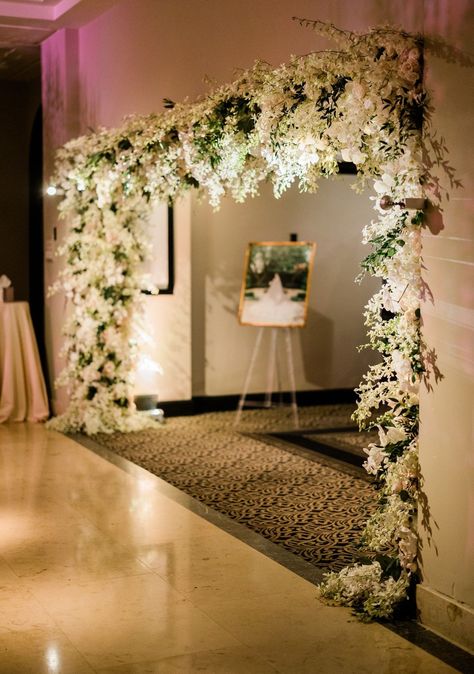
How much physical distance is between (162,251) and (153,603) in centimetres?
474

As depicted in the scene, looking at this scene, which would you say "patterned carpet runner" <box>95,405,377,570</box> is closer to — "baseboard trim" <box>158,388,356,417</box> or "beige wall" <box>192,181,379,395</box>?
"baseboard trim" <box>158,388,356,417</box>

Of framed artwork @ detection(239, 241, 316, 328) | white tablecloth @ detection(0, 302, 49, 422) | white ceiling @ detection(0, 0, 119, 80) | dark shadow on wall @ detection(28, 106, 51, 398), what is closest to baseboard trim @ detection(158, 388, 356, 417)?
framed artwork @ detection(239, 241, 316, 328)

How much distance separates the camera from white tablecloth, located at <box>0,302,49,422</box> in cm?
841

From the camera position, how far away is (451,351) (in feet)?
12.0

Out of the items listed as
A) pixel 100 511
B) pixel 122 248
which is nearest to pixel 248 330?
pixel 122 248

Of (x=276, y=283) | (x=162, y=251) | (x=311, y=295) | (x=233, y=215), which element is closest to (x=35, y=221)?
(x=233, y=215)

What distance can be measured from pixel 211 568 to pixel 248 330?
15.7 feet

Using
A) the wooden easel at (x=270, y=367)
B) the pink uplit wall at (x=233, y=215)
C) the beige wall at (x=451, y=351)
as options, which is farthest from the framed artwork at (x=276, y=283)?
the beige wall at (x=451, y=351)

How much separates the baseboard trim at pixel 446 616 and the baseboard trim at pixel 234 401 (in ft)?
16.4

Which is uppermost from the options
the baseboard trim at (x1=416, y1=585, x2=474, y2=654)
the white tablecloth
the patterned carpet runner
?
the white tablecloth

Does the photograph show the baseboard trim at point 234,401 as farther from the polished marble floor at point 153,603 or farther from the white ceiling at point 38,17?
the white ceiling at point 38,17

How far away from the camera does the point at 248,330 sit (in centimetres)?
920

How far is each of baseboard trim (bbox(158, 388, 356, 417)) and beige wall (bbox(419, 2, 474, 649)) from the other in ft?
16.6

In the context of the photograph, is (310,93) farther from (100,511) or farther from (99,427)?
(99,427)
